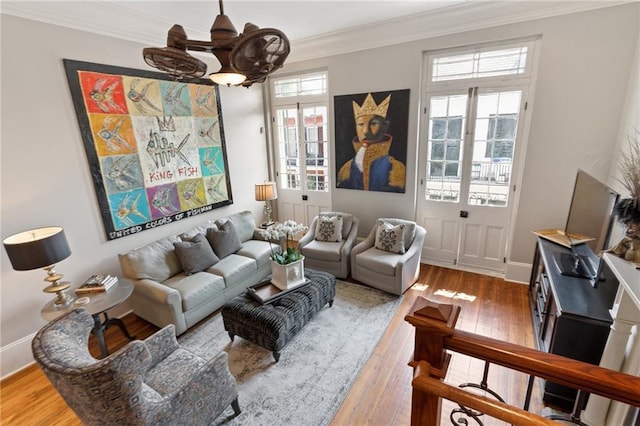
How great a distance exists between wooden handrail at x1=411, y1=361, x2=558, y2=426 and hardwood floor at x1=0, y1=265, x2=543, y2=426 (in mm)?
1378

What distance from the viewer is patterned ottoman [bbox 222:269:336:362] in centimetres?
252

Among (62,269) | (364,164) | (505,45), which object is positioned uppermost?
(505,45)

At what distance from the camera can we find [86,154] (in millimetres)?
2941

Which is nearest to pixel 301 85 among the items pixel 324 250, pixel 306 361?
→ pixel 324 250

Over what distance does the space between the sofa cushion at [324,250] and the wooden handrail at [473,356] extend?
111 inches

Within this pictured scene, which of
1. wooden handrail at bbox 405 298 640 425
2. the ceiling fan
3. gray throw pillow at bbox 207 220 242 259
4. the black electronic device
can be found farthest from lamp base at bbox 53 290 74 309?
the black electronic device

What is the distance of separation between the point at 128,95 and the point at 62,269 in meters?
1.89

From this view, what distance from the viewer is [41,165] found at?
2670mm

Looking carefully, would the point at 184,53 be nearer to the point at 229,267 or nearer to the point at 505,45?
the point at 229,267

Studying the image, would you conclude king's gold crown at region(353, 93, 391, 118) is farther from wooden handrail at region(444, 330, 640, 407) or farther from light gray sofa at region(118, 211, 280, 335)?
wooden handrail at region(444, 330, 640, 407)

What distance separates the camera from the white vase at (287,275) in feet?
9.40

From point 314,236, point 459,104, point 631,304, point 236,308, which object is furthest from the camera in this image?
point 314,236

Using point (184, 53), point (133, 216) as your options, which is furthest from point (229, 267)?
point (184, 53)

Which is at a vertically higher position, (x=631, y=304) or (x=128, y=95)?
(x=128, y=95)
